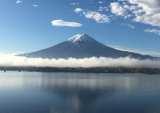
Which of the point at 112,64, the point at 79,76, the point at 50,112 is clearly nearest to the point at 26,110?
the point at 50,112

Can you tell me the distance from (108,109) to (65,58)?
691 centimetres

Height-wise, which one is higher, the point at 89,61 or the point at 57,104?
the point at 89,61

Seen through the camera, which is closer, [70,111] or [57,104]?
[70,111]

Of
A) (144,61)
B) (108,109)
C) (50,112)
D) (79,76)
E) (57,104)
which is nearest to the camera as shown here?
(50,112)

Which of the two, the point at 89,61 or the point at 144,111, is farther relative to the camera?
the point at 89,61

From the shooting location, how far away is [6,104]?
30.4 ft

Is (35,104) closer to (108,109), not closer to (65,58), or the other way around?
(108,109)

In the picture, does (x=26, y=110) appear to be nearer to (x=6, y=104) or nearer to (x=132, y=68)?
(x=6, y=104)

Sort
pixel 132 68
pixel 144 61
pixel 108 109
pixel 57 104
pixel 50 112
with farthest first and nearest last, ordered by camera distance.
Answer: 1. pixel 132 68
2. pixel 144 61
3. pixel 57 104
4. pixel 108 109
5. pixel 50 112

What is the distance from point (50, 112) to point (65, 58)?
298 inches

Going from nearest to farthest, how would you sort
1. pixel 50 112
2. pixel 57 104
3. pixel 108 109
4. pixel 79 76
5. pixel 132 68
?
pixel 50 112
pixel 108 109
pixel 57 104
pixel 132 68
pixel 79 76

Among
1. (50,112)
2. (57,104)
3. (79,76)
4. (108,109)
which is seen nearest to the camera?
(50,112)

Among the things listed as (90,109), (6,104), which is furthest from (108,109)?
(6,104)

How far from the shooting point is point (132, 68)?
14945mm
